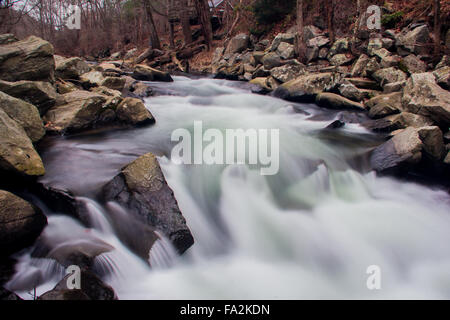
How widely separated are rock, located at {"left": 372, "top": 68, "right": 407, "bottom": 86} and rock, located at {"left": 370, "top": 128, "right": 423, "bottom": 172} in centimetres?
371

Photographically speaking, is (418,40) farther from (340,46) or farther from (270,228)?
(270,228)

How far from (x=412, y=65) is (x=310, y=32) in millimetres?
4857

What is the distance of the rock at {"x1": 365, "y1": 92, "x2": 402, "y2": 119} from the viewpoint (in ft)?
21.3

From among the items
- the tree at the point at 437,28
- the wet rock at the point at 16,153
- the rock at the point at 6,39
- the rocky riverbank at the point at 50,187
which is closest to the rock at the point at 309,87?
the tree at the point at 437,28

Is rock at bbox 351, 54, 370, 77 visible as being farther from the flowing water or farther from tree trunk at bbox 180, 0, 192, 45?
tree trunk at bbox 180, 0, 192, 45

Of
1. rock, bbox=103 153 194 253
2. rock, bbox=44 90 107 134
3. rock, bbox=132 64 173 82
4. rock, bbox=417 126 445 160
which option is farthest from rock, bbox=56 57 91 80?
rock, bbox=417 126 445 160

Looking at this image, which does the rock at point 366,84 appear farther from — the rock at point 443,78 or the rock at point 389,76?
the rock at point 443,78

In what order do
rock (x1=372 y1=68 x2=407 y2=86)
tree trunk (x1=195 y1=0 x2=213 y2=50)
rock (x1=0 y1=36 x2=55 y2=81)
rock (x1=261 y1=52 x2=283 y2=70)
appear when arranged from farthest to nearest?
tree trunk (x1=195 y1=0 x2=213 y2=50), rock (x1=261 y1=52 x2=283 y2=70), rock (x1=372 y1=68 x2=407 y2=86), rock (x1=0 y1=36 x2=55 y2=81)

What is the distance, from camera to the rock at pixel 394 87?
712cm

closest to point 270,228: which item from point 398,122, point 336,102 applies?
point 398,122

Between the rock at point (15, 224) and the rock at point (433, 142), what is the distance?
5803 mm

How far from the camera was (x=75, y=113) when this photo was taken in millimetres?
5336
